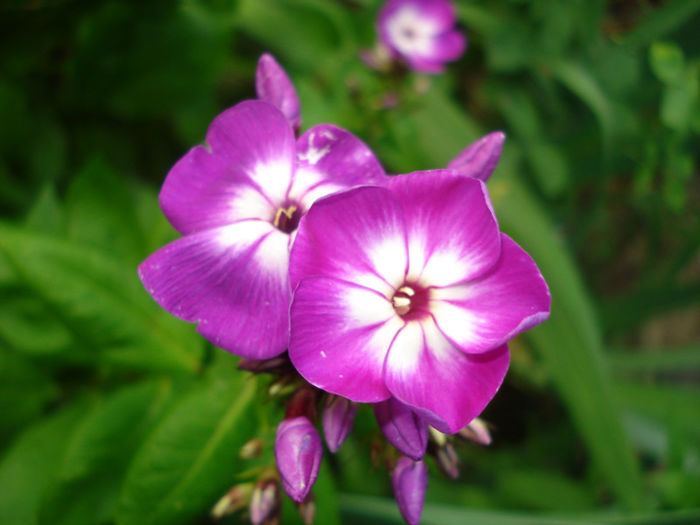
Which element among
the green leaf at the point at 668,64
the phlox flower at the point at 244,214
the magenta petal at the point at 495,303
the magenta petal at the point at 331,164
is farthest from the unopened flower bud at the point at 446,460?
the green leaf at the point at 668,64

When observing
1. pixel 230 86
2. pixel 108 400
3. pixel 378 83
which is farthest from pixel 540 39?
pixel 108 400

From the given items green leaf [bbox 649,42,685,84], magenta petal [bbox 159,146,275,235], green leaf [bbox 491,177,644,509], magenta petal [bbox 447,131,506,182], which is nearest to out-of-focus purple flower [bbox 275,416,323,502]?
magenta petal [bbox 159,146,275,235]

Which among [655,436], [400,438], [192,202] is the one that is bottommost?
[655,436]

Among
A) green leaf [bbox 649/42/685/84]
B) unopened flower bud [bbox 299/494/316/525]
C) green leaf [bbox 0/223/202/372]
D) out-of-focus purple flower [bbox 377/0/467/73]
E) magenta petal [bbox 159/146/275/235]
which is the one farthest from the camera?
out-of-focus purple flower [bbox 377/0/467/73]

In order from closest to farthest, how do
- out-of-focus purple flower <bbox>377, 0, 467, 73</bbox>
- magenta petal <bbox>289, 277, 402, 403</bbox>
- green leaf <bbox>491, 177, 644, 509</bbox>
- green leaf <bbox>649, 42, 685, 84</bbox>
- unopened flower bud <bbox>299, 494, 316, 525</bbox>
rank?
magenta petal <bbox>289, 277, 402, 403</bbox>
unopened flower bud <bbox>299, 494, 316, 525</bbox>
green leaf <bbox>649, 42, 685, 84</bbox>
green leaf <bbox>491, 177, 644, 509</bbox>
out-of-focus purple flower <bbox>377, 0, 467, 73</bbox>

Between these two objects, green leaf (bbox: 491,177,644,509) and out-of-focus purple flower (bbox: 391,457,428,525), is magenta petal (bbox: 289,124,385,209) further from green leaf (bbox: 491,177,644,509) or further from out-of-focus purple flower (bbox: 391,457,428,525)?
green leaf (bbox: 491,177,644,509)

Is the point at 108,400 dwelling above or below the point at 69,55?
below

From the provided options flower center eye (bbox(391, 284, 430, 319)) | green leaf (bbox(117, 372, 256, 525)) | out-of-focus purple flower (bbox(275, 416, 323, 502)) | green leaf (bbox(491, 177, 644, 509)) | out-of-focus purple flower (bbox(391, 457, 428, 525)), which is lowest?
green leaf (bbox(491, 177, 644, 509))

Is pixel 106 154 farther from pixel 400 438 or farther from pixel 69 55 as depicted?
pixel 400 438
